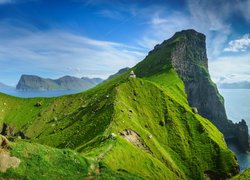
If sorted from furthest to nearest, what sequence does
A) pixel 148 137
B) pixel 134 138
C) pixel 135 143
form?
pixel 148 137
pixel 134 138
pixel 135 143

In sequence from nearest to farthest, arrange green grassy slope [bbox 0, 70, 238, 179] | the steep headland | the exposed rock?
the steep headland
green grassy slope [bbox 0, 70, 238, 179]
the exposed rock

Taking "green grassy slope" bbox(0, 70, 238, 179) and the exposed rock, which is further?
the exposed rock

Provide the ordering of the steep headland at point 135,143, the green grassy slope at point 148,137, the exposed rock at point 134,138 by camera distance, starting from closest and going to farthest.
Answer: the steep headland at point 135,143, the green grassy slope at point 148,137, the exposed rock at point 134,138

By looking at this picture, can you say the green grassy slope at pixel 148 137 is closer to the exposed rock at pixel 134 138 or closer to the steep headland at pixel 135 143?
the steep headland at pixel 135 143

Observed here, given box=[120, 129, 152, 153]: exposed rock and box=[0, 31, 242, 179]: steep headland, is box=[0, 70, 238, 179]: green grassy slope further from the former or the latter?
box=[120, 129, 152, 153]: exposed rock

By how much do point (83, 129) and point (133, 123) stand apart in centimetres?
2218

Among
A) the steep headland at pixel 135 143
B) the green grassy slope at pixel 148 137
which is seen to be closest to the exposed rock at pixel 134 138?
the steep headland at pixel 135 143

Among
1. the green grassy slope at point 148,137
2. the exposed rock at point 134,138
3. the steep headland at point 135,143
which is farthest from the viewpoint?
the exposed rock at point 134,138

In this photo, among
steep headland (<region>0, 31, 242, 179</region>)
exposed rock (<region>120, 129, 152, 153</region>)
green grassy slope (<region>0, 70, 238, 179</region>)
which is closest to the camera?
steep headland (<region>0, 31, 242, 179</region>)

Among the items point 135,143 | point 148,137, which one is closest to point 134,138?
point 135,143

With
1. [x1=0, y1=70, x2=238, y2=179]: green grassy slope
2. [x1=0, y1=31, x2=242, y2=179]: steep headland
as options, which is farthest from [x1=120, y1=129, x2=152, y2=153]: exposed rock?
[x1=0, y1=70, x2=238, y2=179]: green grassy slope

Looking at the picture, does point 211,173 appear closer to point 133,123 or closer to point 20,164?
point 133,123

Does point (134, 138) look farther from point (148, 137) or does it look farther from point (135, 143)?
point (148, 137)

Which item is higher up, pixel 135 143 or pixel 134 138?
pixel 134 138
